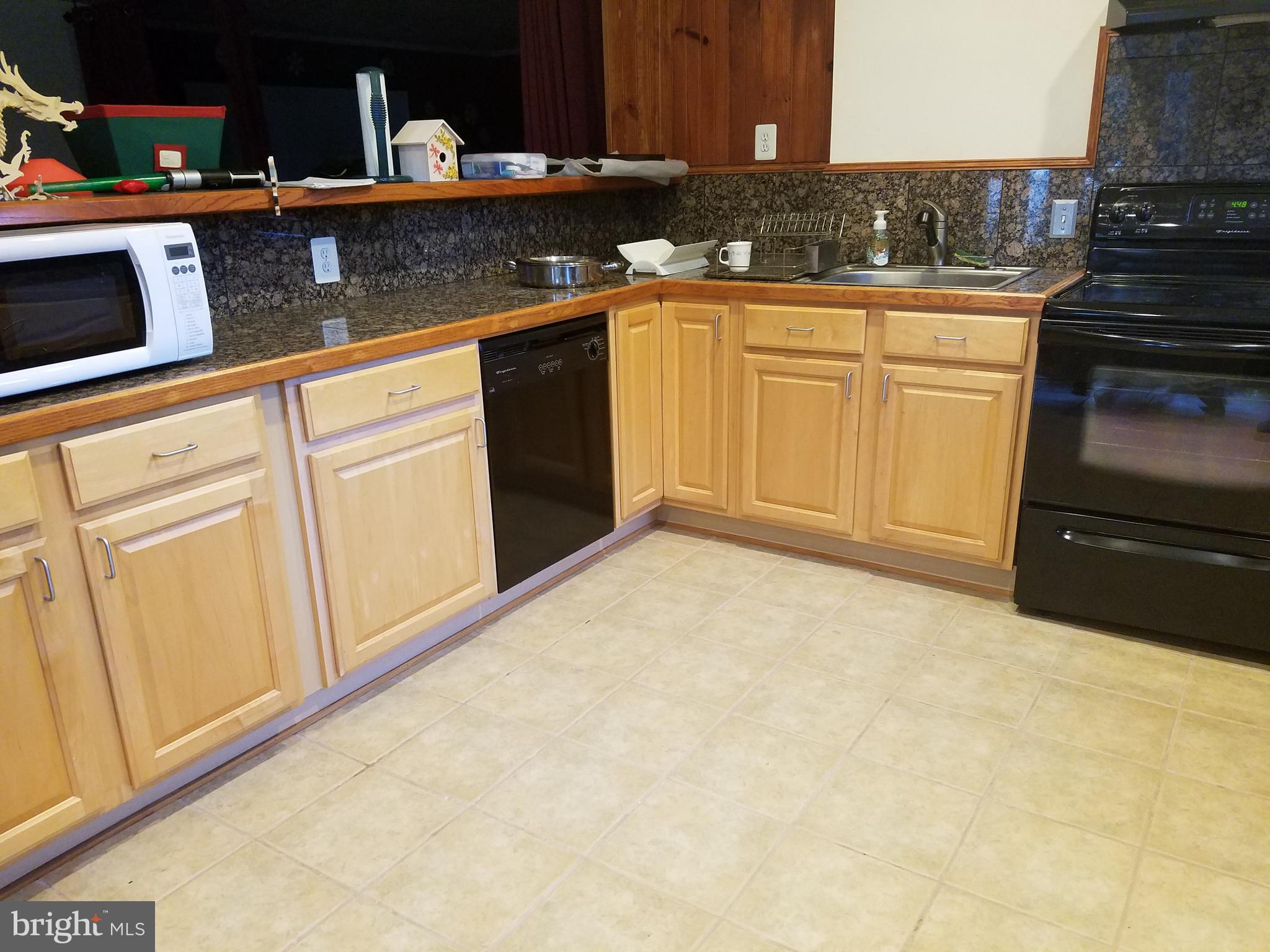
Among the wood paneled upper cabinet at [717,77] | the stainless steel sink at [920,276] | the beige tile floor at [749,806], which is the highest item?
the wood paneled upper cabinet at [717,77]

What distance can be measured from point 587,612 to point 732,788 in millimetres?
900

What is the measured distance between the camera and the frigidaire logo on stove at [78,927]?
5.23 feet

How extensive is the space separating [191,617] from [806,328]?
6.07 feet

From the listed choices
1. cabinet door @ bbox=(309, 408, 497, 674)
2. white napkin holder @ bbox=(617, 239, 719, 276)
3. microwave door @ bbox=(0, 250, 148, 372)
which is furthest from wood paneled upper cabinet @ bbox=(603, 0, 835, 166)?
microwave door @ bbox=(0, 250, 148, 372)

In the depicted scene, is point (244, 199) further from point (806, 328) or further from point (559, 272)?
point (806, 328)

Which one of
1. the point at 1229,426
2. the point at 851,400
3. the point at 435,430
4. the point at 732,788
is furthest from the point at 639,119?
the point at 732,788

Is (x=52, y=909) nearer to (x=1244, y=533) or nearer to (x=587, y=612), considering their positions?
(x=587, y=612)

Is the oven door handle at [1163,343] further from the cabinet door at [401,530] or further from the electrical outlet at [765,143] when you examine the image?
the cabinet door at [401,530]

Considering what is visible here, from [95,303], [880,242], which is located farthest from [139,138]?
[880,242]

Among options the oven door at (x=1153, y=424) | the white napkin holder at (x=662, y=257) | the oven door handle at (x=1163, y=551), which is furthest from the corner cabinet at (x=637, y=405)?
the oven door handle at (x=1163, y=551)

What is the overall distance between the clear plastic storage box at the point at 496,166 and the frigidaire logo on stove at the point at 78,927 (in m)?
2.13

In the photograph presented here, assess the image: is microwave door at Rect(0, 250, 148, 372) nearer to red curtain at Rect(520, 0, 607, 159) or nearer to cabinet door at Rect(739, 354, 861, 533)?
cabinet door at Rect(739, 354, 861, 533)

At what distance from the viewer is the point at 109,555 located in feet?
5.49

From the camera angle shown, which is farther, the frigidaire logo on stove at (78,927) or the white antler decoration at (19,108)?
the white antler decoration at (19,108)
